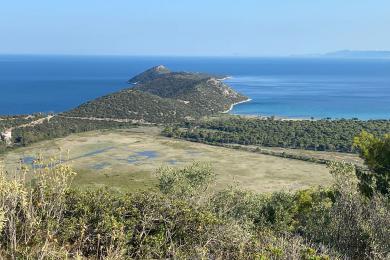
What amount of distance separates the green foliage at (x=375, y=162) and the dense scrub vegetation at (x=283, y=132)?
75.1 metres

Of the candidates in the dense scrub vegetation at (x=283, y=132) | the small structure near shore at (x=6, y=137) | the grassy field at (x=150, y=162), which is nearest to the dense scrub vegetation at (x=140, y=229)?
the grassy field at (x=150, y=162)

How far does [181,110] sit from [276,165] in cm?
7495

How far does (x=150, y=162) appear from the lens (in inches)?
3777

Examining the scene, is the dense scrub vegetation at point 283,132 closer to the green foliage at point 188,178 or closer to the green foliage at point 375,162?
the green foliage at point 188,178

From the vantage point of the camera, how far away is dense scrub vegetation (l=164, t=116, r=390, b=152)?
114688mm

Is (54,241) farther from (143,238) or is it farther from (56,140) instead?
(56,140)

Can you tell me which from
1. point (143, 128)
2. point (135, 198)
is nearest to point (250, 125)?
point (143, 128)

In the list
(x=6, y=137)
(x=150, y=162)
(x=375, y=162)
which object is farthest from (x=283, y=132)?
(x=375, y=162)

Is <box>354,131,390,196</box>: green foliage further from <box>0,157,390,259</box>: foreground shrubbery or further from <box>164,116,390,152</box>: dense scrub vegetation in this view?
<box>164,116,390,152</box>: dense scrub vegetation

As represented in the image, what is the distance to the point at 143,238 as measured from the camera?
17922 millimetres

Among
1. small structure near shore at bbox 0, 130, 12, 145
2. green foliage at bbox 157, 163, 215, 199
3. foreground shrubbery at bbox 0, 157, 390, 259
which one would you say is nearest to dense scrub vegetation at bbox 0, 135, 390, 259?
foreground shrubbery at bbox 0, 157, 390, 259

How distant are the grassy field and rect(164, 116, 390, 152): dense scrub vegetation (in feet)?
33.8

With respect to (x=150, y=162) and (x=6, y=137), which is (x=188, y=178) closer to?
(x=150, y=162)

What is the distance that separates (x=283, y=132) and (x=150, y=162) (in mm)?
46767
